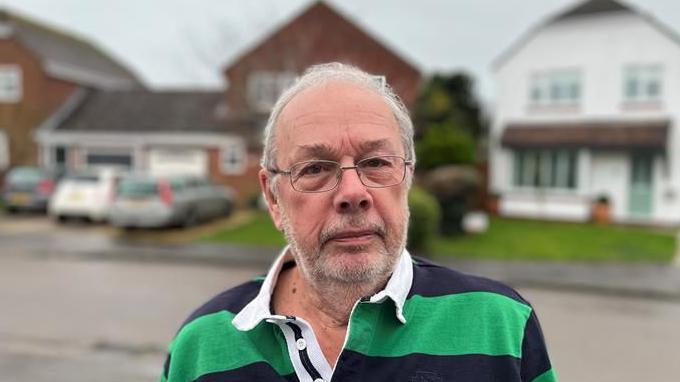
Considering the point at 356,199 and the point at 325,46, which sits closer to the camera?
the point at 356,199

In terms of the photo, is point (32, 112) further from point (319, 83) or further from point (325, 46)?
point (319, 83)

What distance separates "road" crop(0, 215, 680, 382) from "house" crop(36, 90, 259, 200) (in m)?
12.1

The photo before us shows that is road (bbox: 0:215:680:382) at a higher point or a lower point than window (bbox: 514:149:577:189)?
lower

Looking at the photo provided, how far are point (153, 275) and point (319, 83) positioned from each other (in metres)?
9.67

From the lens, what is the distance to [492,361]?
4.72ft

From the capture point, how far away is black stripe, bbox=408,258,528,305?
1.60 m

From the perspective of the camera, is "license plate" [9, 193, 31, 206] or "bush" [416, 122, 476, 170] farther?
"license plate" [9, 193, 31, 206]

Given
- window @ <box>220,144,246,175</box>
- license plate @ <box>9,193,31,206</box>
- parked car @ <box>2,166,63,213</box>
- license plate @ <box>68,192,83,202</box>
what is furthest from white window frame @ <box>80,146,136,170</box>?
license plate @ <box>68,192,83,202</box>

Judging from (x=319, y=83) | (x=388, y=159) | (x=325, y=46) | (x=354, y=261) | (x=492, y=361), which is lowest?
(x=492, y=361)

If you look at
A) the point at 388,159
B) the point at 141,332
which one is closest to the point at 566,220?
the point at 141,332

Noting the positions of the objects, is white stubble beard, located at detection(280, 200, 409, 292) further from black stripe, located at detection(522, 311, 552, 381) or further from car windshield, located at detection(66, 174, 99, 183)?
car windshield, located at detection(66, 174, 99, 183)

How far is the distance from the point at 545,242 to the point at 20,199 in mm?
16641

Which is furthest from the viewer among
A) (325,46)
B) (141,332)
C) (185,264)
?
(325,46)

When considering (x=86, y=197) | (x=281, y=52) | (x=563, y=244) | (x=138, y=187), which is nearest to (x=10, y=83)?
(x=86, y=197)
